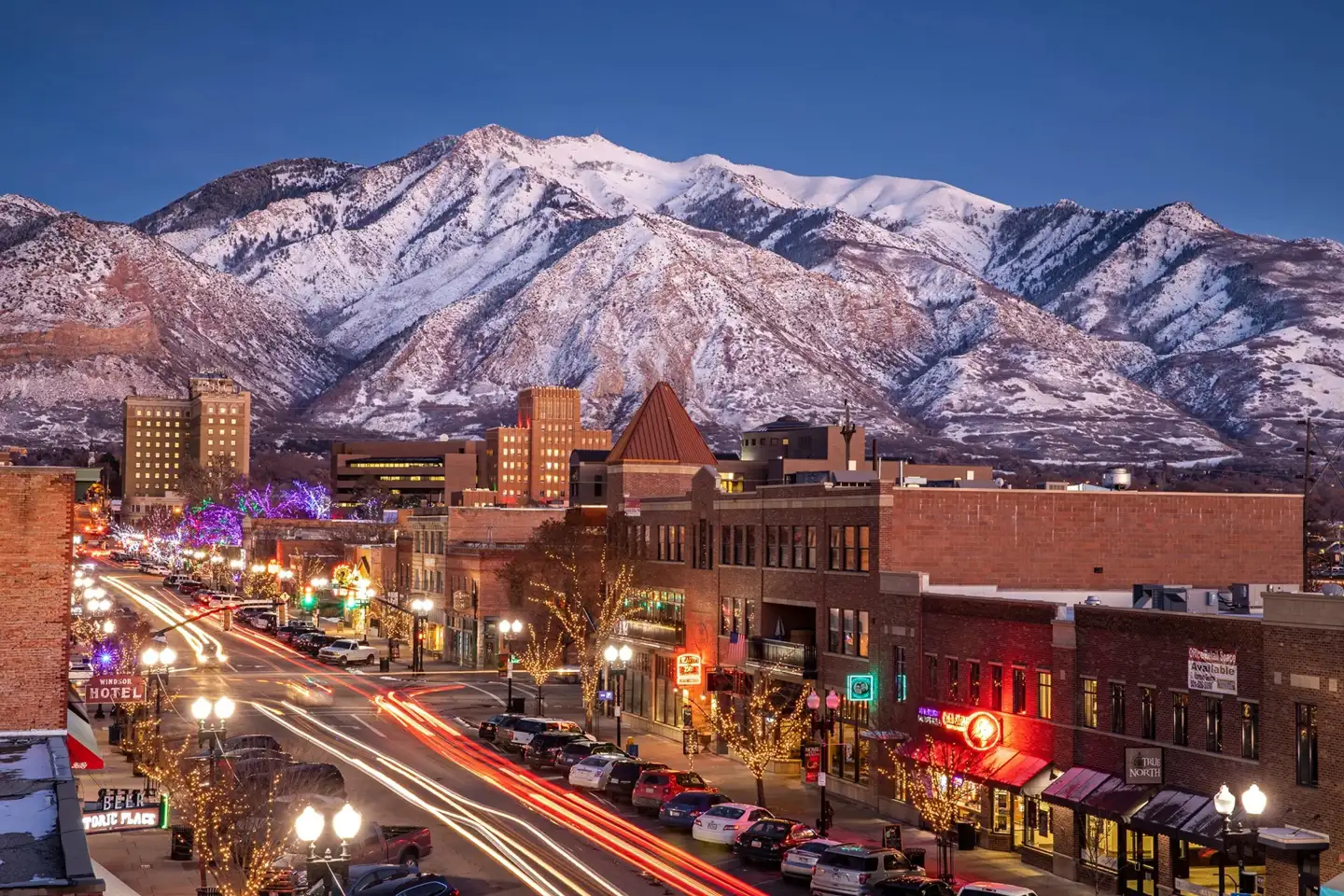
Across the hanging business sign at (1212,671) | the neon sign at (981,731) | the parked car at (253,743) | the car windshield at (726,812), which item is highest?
the hanging business sign at (1212,671)

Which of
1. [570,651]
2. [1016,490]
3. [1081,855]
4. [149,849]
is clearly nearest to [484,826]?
[149,849]

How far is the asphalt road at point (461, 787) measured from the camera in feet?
151

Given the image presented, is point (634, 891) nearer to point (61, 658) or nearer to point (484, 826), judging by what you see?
point (484, 826)

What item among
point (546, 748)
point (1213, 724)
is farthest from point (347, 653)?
point (1213, 724)

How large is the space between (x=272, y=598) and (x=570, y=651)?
189 ft

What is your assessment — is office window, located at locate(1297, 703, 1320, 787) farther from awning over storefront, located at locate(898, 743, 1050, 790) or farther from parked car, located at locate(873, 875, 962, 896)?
awning over storefront, located at locate(898, 743, 1050, 790)

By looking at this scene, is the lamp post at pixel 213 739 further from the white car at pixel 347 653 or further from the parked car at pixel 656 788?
the white car at pixel 347 653

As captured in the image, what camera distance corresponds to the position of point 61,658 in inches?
1478

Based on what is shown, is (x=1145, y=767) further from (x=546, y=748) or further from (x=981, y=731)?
(x=546, y=748)

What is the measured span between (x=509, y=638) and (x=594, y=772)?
44375 mm

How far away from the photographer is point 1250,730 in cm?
4200

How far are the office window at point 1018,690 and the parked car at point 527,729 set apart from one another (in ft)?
74.9

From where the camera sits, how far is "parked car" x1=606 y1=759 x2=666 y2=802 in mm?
58688

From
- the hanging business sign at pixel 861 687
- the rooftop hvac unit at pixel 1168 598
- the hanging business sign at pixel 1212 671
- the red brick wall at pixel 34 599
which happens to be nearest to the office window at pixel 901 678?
the hanging business sign at pixel 861 687
